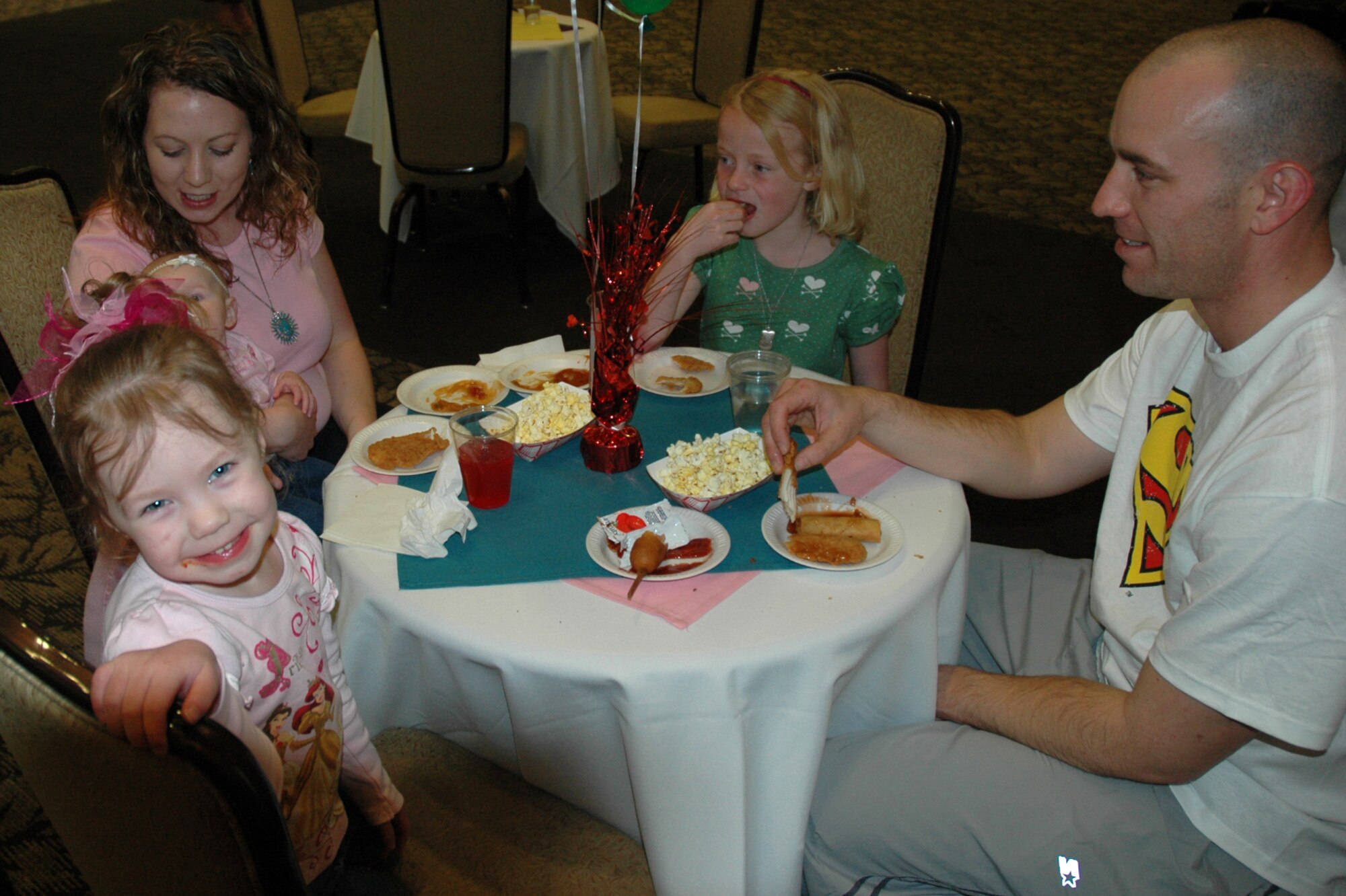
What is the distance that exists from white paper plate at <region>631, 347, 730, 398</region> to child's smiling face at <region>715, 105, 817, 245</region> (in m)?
0.37

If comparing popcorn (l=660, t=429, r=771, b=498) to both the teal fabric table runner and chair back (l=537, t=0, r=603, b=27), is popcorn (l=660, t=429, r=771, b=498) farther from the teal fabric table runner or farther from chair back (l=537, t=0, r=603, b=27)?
chair back (l=537, t=0, r=603, b=27)

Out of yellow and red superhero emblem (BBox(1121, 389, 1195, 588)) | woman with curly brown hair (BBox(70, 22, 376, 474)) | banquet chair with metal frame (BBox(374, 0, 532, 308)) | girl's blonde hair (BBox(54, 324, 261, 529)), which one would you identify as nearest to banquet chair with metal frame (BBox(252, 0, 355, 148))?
banquet chair with metal frame (BBox(374, 0, 532, 308))

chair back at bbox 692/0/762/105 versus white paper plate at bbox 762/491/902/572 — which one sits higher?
chair back at bbox 692/0/762/105

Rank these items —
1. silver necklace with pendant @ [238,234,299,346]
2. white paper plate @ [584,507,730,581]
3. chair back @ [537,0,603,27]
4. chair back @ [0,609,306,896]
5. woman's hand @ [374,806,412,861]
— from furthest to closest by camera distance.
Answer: chair back @ [537,0,603,27] < silver necklace with pendant @ [238,234,299,346] < woman's hand @ [374,806,412,861] < white paper plate @ [584,507,730,581] < chair back @ [0,609,306,896]

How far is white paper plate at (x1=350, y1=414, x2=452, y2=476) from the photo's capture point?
5.70 feet

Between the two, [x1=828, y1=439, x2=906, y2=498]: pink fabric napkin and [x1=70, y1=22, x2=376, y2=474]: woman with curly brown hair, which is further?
[x1=70, y1=22, x2=376, y2=474]: woman with curly brown hair

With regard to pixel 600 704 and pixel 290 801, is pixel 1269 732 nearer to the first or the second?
pixel 600 704

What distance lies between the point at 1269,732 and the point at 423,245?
4.72 metres

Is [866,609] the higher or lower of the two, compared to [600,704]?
higher

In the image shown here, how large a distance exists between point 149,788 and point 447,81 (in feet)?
12.2

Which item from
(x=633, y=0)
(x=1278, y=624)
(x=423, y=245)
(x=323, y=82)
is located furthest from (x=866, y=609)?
(x=323, y=82)

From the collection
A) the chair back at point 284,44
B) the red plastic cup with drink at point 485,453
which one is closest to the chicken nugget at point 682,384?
the red plastic cup with drink at point 485,453

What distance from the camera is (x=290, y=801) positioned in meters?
1.43

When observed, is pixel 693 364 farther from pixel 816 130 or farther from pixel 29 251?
pixel 29 251
